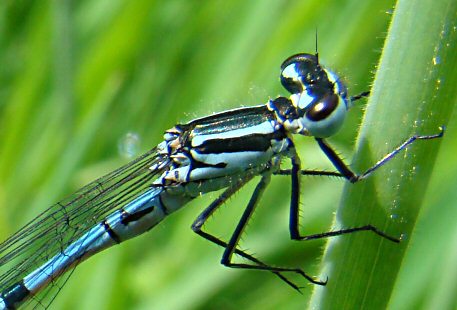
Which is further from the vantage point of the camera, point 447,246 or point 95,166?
point 95,166

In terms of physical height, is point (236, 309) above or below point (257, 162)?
below

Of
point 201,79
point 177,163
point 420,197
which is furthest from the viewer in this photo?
point 201,79

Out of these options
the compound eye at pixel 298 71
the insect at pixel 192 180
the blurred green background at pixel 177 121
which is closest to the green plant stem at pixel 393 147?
the insect at pixel 192 180

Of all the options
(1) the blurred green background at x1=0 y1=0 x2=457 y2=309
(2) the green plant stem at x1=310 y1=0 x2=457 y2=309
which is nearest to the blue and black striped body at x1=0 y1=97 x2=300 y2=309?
(1) the blurred green background at x1=0 y1=0 x2=457 y2=309

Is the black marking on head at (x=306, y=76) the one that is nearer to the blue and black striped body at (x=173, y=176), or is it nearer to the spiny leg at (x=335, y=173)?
the blue and black striped body at (x=173, y=176)

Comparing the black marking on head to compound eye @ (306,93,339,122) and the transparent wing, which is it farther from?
the transparent wing

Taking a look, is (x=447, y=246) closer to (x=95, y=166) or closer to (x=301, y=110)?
(x=301, y=110)

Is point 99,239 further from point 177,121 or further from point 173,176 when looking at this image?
point 177,121

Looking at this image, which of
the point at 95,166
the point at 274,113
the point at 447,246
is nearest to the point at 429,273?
the point at 447,246
